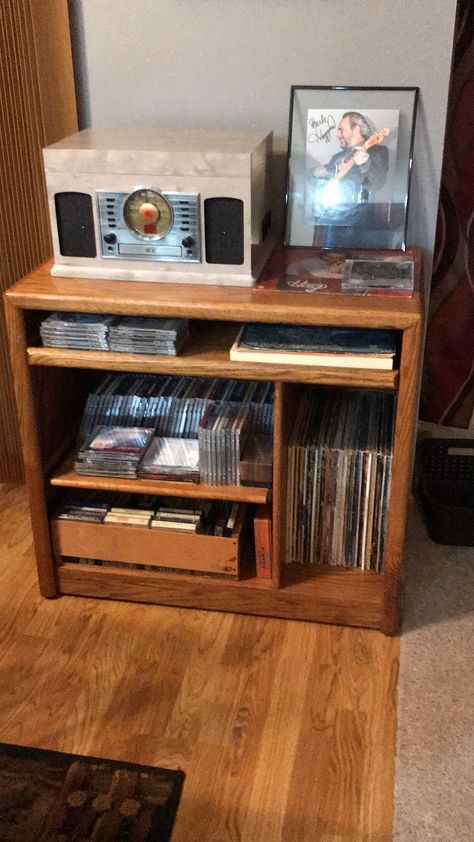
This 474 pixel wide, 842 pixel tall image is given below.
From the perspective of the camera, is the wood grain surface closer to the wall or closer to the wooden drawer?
the wall

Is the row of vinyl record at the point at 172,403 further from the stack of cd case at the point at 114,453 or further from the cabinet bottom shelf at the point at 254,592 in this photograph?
the cabinet bottom shelf at the point at 254,592

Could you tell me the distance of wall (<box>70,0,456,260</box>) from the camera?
172cm

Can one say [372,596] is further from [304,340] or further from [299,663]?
[304,340]

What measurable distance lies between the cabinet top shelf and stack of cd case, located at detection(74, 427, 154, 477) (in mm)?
310

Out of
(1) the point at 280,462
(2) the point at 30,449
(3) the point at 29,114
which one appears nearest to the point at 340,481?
(1) the point at 280,462

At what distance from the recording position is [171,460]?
69.3 inches

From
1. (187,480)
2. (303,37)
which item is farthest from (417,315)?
(303,37)

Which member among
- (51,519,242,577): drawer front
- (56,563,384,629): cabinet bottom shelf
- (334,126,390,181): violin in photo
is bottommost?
(56,563,384,629): cabinet bottom shelf

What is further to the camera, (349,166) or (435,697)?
(349,166)

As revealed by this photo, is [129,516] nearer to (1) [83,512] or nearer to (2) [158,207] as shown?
(1) [83,512]

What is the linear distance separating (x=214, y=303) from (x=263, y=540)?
1.67ft

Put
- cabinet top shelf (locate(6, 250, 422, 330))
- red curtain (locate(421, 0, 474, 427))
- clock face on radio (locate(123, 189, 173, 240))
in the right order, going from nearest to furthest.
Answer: cabinet top shelf (locate(6, 250, 422, 330)), clock face on radio (locate(123, 189, 173, 240)), red curtain (locate(421, 0, 474, 427))

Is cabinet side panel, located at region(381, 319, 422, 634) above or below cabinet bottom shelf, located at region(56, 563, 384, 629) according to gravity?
above

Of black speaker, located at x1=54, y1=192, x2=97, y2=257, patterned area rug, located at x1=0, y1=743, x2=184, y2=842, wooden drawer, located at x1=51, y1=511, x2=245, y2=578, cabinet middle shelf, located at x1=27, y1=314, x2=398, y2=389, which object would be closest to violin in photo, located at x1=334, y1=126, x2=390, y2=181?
cabinet middle shelf, located at x1=27, y1=314, x2=398, y2=389
